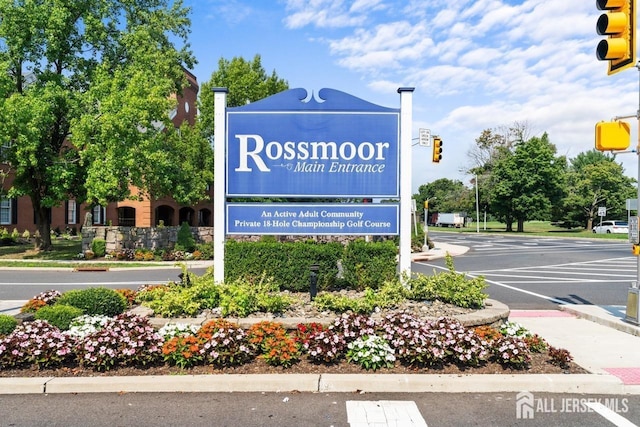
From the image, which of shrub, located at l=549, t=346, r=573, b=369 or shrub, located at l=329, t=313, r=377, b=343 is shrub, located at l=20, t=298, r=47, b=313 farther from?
shrub, located at l=549, t=346, r=573, b=369

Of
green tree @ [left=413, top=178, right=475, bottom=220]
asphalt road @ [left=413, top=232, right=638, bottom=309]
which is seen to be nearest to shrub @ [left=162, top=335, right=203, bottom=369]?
asphalt road @ [left=413, top=232, right=638, bottom=309]

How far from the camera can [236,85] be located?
Result: 27.4 meters

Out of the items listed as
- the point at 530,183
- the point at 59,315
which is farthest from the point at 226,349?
the point at 530,183

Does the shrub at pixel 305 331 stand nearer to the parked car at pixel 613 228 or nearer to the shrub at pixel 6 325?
the shrub at pixel 6 325

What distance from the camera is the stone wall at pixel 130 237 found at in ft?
71.9

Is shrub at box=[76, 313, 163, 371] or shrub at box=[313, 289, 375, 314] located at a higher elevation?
shrub at box=[313, 289, 375, 314]

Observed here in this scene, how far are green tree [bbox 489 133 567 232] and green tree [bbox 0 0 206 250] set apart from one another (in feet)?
154

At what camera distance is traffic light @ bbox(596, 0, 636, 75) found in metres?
6.27

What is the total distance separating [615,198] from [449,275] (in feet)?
218

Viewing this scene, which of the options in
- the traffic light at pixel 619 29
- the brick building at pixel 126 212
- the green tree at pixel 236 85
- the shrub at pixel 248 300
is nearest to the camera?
the traffic light at pixel 619 29

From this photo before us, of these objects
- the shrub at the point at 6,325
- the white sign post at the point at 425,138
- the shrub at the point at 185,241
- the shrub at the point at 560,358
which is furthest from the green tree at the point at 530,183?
the shrub at the point at 6,325

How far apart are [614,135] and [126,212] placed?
125 feet

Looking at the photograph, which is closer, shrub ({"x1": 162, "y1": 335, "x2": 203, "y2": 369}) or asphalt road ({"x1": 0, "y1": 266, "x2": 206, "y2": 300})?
shrub ({"x1": 162, "y1": 335, "x2": 203, "y2": 369})

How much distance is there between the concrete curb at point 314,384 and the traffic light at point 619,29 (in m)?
4.41
